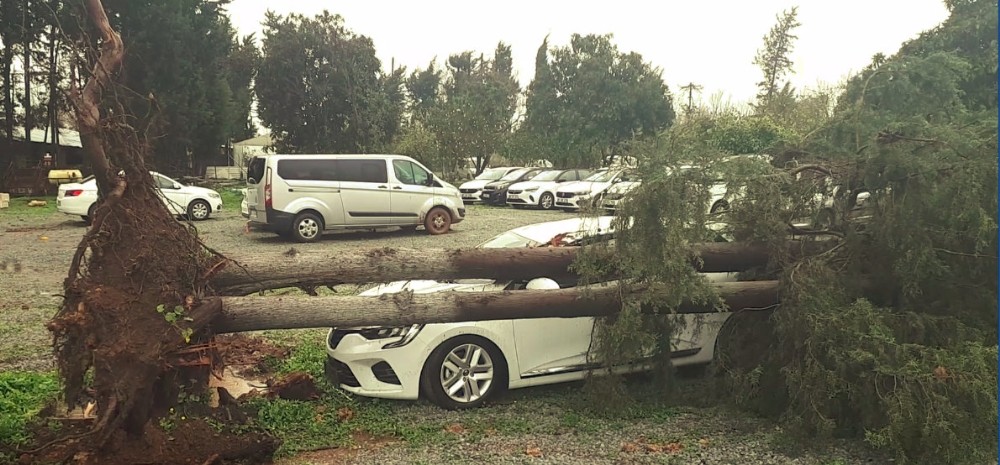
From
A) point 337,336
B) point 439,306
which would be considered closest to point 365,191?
point 337,336

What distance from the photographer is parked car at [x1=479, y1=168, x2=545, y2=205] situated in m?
25.9

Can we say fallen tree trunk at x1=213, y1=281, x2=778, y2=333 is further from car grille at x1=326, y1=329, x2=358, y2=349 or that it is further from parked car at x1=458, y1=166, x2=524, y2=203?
parked car at x1=458, y1=166, x2=524, y2=203

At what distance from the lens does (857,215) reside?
573 centimetres

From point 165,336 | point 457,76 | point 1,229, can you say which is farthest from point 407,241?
point 457,76

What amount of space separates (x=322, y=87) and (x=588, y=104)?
15.2m

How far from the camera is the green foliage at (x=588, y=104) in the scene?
1438 inches

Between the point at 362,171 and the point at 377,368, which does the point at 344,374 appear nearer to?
the point at 377,368

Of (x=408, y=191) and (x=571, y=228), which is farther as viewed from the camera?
(x=408, y=191)

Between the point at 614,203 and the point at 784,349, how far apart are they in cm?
157

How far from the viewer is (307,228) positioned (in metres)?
15.1

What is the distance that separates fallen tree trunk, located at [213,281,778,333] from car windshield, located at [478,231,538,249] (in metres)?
1.07

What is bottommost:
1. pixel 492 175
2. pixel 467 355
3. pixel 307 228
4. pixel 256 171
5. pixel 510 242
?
pixel 467 355

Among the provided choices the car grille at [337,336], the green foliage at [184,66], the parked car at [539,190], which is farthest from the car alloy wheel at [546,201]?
the car grille at [337,336]

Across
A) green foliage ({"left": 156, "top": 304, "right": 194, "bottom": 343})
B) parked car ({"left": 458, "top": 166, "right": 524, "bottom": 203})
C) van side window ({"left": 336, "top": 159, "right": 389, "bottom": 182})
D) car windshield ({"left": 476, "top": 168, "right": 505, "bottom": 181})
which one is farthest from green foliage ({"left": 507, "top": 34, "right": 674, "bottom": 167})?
green foliage ({"left": 156, "top": 304, "right": 194, "bottom": 343})
